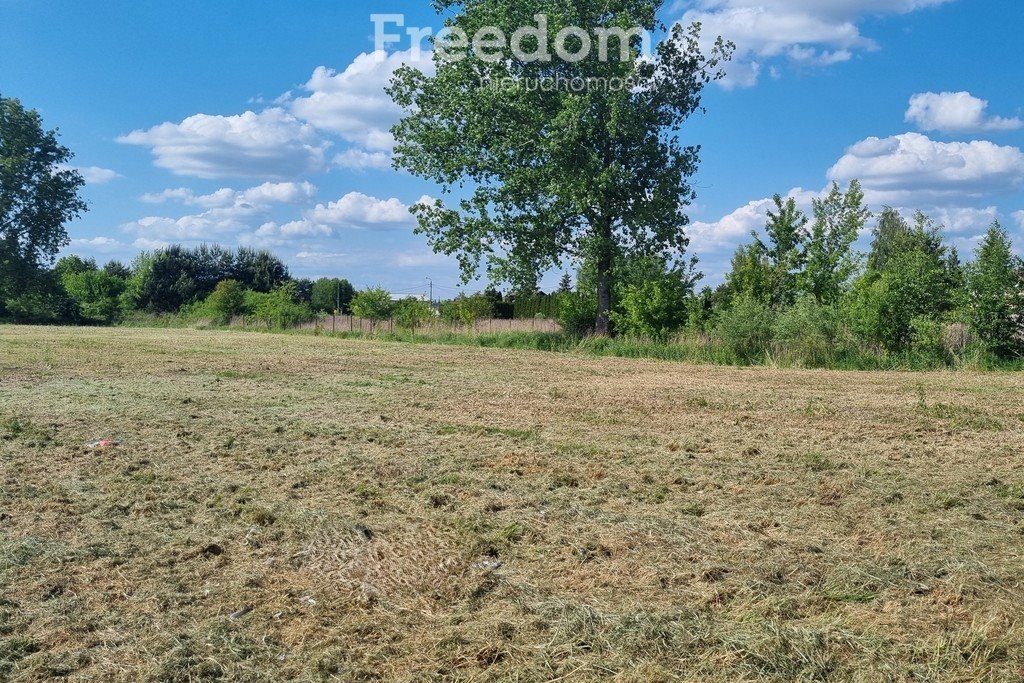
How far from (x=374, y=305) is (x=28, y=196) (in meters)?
27.9

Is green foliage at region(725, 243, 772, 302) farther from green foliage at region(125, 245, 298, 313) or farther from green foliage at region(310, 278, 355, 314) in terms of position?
green foliage at region(310, 278, 355, 314)

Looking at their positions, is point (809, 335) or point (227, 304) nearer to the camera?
point (809, 335)

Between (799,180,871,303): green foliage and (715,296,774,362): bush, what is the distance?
398 centimetres

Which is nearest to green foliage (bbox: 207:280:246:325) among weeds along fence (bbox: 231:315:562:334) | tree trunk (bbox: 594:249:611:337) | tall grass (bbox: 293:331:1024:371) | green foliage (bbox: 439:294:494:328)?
weeds along fence (bbox: 231:315:562:334)

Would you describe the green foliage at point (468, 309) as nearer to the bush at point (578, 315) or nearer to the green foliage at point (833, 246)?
the bush at point (578, 315)

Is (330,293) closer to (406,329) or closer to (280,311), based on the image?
(280,311)

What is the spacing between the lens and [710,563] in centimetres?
355

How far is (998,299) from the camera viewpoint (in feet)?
51.3

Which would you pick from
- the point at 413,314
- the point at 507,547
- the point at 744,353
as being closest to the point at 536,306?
the point at 413,314

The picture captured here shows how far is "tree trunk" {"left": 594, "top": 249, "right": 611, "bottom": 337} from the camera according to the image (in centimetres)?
2364

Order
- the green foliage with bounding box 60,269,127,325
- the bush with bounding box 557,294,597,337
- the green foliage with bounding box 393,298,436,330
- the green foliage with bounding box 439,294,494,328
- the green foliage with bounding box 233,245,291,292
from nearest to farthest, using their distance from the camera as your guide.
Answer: the bush with bounding box 557,294,597,337, the green foliage with bounding box 439,294,494,328, the green foliage with bounding box 393,298,436,330, the green foliage with bounding box 60,269,127,325, the green foliage with bounding box 233,245,291,292

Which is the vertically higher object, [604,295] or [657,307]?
[604,295]

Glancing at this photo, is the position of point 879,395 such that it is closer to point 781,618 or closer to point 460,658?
point 781,618

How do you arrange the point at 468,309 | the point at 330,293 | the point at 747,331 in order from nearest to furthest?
the point at 747,331, the point at 468,309, the point at 330,293
